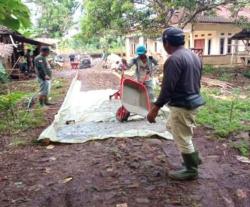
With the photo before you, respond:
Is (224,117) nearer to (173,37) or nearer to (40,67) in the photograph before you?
(173,37)

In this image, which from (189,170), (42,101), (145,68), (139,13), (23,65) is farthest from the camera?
(23,65)

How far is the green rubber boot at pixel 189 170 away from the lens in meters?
4.27

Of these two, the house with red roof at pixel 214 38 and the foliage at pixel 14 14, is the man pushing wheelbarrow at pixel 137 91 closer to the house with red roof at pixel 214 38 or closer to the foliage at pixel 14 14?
the foliage at pixel 14 14

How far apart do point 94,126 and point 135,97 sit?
3.36 feet

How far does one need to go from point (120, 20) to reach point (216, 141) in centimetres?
1547

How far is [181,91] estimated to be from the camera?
13.4 feet

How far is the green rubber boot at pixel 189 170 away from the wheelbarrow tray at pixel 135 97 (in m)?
2.89

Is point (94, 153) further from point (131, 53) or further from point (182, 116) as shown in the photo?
point (131, 53)

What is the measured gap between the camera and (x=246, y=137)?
20.9ft

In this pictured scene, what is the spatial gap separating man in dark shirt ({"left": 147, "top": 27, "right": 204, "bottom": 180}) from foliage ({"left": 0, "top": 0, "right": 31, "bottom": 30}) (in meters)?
1.73

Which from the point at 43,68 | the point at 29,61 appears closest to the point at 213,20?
the point at 29,61

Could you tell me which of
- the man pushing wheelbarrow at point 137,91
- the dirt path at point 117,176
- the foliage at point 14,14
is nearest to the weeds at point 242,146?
the dirt path at point 117,176

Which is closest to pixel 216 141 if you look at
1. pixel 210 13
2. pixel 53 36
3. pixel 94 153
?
pixel 94 153

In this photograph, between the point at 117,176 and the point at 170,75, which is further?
the point at 117,176
